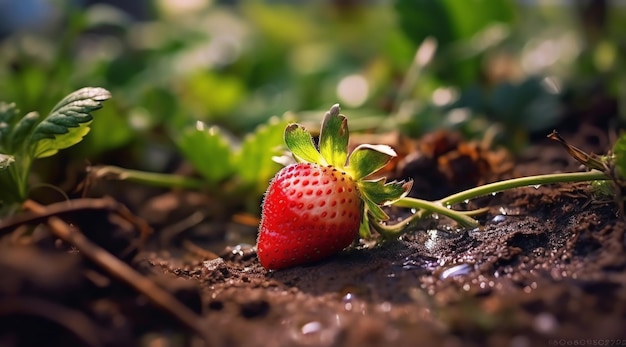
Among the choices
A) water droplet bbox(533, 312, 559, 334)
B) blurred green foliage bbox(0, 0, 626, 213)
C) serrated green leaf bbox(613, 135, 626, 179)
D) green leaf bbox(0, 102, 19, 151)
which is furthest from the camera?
blurred green foliage bbox(0, 0, 626, 213)

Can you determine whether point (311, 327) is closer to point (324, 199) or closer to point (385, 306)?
point (385, 306)

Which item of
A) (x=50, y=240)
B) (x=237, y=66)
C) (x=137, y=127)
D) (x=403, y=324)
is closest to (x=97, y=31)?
(x=237, y=66)

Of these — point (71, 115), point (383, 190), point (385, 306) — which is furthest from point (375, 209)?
point (71, 115)

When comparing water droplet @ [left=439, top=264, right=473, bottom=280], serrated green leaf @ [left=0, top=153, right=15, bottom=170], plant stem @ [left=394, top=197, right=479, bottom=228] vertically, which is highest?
serrated green leaf @ [left=0, top=153, right=15, bottom=170]

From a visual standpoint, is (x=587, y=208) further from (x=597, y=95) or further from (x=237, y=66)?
(x=237, y=66)

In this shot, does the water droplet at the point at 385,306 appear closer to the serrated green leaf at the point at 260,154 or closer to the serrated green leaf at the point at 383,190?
the serrated green leaf at the point at 383,190

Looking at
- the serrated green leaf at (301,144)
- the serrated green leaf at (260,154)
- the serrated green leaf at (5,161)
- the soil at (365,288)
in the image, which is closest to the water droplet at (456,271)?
the soil at (365,288)

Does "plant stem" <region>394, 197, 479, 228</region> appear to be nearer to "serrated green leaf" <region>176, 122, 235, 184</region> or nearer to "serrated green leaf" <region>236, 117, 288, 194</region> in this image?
"serrated green leaf" <region>236, 117, 288, 194</region>

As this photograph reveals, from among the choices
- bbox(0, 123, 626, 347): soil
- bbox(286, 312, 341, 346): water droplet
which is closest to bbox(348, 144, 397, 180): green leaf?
bbox(0, 123, 626, 347): soil
